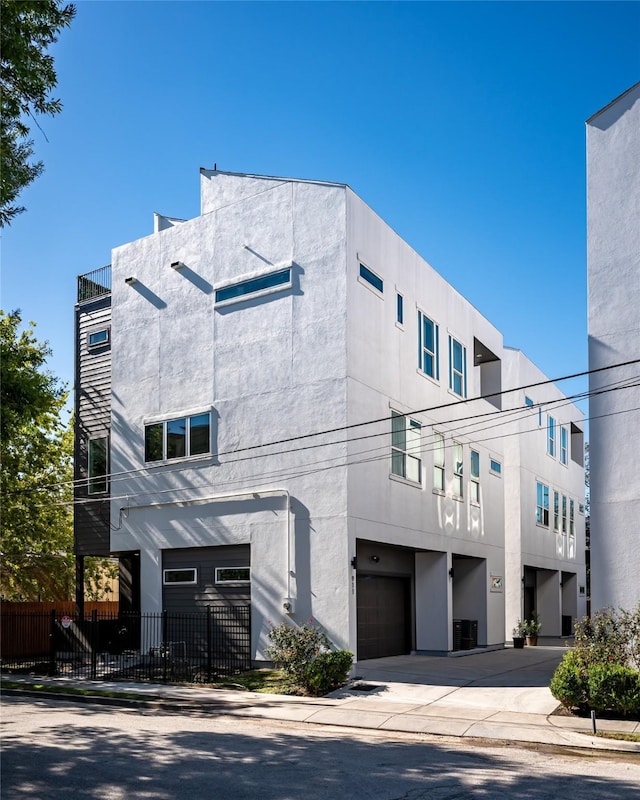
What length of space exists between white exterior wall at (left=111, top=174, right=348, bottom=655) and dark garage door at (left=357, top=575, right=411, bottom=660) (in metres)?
3.15

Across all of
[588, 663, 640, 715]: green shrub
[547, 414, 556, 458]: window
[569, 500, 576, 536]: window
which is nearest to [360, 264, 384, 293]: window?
[588, 663, 640, 715]: green shrub

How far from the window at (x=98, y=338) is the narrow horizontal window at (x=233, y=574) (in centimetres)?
821

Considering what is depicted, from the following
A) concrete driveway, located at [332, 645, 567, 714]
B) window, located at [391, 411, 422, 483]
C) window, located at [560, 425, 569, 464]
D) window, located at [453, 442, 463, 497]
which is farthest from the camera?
window, located at [560, 425, 569, 464]

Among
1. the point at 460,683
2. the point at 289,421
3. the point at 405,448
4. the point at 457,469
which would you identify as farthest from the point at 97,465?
the point at 460,683

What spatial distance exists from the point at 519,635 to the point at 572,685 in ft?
56.0

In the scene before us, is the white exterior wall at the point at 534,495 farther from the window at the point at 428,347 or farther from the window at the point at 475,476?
the window at the point at 428,347

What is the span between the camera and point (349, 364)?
2002cm

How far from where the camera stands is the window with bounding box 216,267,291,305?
70.2 ft

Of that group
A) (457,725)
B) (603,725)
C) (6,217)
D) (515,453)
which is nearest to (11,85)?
(6,217)

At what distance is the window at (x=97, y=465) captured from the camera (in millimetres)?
24922

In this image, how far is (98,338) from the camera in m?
25.9

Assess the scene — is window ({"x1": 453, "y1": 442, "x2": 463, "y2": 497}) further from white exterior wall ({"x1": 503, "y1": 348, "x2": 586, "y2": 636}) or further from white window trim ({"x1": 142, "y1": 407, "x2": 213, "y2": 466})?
white window trim ({"x1": 142, "y1": 407, "x2": 213, "y2": 466})

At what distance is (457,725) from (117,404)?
1480 centimetres

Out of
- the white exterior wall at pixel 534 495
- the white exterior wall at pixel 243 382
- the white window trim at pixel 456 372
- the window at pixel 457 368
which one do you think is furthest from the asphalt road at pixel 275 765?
the white exterior wall at pixel 534 495
